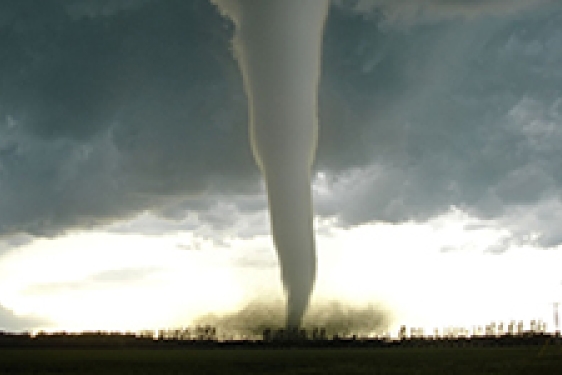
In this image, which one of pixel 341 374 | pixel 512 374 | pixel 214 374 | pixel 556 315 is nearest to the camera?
pixel 512 374

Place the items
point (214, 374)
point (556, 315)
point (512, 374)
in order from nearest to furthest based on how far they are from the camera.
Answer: point (512, 374) < point (214, 374) < point (556, 315)

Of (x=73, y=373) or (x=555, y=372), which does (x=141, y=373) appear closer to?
(x=73, y=373)

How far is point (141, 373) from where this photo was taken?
5941cm

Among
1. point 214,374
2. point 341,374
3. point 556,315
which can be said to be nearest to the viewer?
point 341,374

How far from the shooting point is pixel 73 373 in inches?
2368

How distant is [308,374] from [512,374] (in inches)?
615

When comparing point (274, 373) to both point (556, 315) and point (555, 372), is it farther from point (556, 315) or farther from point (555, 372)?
point (556, 315)

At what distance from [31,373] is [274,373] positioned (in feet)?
66.9

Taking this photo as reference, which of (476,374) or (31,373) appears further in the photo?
(31,373)

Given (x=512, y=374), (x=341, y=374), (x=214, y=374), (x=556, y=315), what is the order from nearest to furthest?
(x=512, y=374) < (x=341, y=374) < (x=214, y=374) < (x=556, y=315)

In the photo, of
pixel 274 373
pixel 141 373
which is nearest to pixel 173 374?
pixel 141 373

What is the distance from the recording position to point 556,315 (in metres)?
179

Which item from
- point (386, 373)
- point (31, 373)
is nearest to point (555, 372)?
point (386, 373)

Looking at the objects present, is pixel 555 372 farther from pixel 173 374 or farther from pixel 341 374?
pixel 173 374
